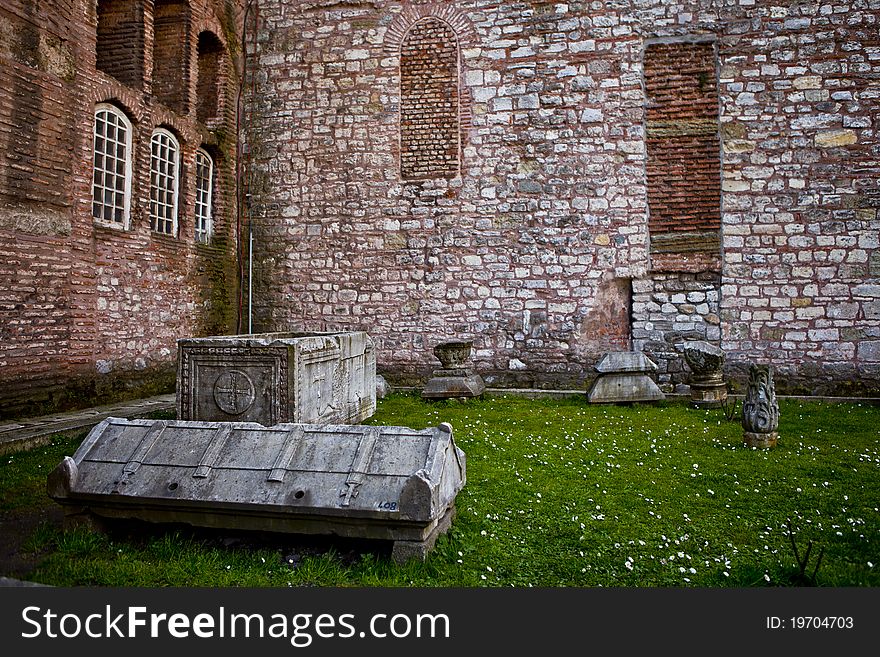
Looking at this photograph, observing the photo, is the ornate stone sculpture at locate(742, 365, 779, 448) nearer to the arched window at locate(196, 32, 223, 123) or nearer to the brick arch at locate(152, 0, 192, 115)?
the brick arch at locate(152, 0, 192, 115)

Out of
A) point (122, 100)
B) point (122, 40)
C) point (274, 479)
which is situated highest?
point (122, 40)

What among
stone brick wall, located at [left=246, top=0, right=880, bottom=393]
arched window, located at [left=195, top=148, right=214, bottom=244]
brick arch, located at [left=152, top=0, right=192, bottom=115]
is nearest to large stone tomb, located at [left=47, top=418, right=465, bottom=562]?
stone brick wall, located at [left=246, top=0, right=880, bottom=393]

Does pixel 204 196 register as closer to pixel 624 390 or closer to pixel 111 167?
pixel 111 167

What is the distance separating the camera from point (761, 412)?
5.85m

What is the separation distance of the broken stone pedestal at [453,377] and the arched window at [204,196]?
4.49 meters

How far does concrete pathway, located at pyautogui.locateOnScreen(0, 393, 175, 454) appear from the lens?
5793 millimetres

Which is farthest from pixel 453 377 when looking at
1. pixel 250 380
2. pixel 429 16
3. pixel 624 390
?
pixel 429 16

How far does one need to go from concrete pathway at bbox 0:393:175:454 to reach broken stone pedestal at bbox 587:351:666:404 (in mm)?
5619

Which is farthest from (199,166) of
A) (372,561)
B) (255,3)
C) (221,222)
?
(372,561)

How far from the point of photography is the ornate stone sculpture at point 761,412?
5816 millimetres

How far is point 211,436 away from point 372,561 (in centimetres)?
129

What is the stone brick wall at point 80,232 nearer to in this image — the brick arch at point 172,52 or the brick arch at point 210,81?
the brick arch at point 172,52

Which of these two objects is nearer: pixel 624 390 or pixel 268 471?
pixel 268 471

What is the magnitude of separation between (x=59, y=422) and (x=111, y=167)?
3563mm
